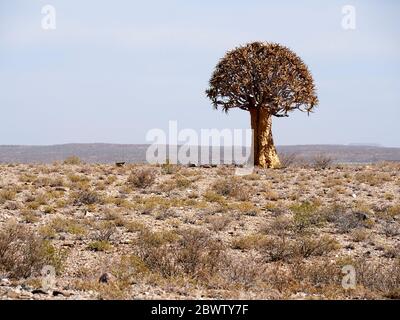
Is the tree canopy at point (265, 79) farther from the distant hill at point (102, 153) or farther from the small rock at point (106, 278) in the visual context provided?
the distant hill at point (102, 153)

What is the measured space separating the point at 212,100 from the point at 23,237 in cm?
1306

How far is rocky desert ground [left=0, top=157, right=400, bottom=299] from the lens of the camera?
7.32m

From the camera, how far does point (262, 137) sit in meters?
20.8

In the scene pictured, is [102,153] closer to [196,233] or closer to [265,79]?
[265,79]

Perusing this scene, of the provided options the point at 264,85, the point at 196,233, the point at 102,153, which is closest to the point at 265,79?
the point at 264,85

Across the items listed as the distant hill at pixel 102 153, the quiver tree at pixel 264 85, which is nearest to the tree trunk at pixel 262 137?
the quiver tree at pixel 264 85

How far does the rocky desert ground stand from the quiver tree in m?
1.75

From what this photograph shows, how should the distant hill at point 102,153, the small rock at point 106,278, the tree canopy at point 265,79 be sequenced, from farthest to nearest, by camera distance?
1. the distant hill at point 102,153
2. the tree canopy at point 265,79
3. the small rock at point 106,278

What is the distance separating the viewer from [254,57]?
20.9 metres

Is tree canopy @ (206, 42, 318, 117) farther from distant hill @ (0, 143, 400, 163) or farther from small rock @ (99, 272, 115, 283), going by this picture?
distant hill @ (0, 143, 400, 163)

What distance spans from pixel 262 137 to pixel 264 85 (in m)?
1.89

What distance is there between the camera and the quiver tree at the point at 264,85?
20562 millimetres
